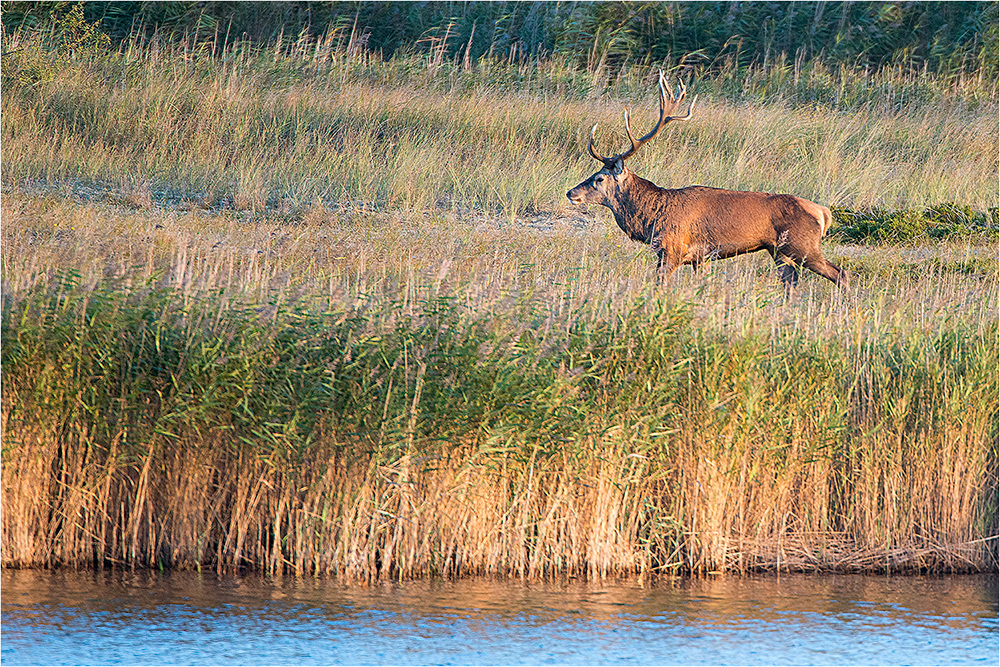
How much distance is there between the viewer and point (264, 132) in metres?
15.2

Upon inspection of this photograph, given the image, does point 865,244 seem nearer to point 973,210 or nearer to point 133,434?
point 973,210

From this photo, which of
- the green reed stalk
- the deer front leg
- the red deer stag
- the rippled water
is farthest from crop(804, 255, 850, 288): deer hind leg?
the rippled water

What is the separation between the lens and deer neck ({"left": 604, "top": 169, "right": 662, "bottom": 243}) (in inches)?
404

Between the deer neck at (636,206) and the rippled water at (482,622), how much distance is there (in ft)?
13.8

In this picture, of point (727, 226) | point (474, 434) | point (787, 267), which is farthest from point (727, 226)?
point (474, 434)

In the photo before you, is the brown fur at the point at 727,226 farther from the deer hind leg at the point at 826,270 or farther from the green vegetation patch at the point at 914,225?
the green vegetation patch at the point at 914,225

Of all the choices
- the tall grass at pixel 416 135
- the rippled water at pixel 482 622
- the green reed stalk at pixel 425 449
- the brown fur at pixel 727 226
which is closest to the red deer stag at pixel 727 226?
the brown fur at pixel 727 226

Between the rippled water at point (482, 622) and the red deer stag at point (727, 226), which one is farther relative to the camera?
the red deer stag at point (727, 226)

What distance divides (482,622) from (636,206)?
17.3 feet

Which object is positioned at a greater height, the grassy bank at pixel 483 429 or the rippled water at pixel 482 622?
the grassy bank at pixel 483 429

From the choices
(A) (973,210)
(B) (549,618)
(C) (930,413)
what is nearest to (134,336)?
(B) (549,618)

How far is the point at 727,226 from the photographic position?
32.8 feet

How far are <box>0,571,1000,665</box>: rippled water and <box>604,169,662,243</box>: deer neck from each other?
4215 mm

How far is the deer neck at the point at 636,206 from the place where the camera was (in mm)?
10266
